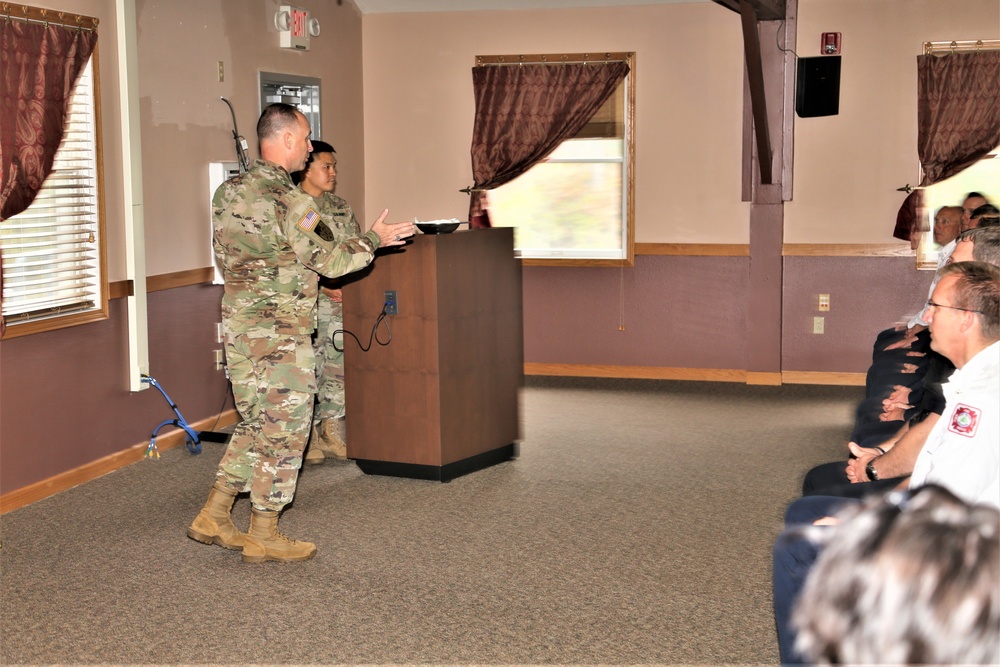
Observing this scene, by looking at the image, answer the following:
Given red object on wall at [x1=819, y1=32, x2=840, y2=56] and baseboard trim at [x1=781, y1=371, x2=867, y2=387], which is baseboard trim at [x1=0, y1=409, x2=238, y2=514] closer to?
baseboard trim at [x1=781, y1=371, x2=867, y2=387]

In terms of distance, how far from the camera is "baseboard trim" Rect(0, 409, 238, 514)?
14.7 feet

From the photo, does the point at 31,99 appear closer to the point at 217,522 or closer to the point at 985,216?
the point at 217,522

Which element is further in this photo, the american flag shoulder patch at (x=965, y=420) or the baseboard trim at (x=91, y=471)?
the baseboard trim at (x=91, y=471)

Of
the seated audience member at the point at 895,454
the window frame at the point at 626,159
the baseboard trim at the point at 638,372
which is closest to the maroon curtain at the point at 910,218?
the baseboard trim at the point at 638,372

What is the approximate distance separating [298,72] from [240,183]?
10.5ft

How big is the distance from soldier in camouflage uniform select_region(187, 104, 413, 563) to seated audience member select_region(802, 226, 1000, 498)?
179 centimetres

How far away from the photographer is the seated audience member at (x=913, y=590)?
41.5 inches

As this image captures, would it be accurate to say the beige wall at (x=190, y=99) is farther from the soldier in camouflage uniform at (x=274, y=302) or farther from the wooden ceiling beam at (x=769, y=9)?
the wooden ceiling beam at (x=769, y=9)

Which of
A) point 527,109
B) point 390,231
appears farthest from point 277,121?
point 527,109

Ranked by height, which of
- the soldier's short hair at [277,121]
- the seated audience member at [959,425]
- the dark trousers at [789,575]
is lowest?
the dark trousers at [789,575]

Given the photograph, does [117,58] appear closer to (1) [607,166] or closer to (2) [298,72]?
(2) [298,72]

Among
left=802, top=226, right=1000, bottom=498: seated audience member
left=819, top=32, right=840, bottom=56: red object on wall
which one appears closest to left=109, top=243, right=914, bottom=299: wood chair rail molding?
left=819, top=32, right=840, bottom=56: red object on wall

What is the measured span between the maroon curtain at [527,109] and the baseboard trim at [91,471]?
2.75m

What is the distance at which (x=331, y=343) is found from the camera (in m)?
5.25
